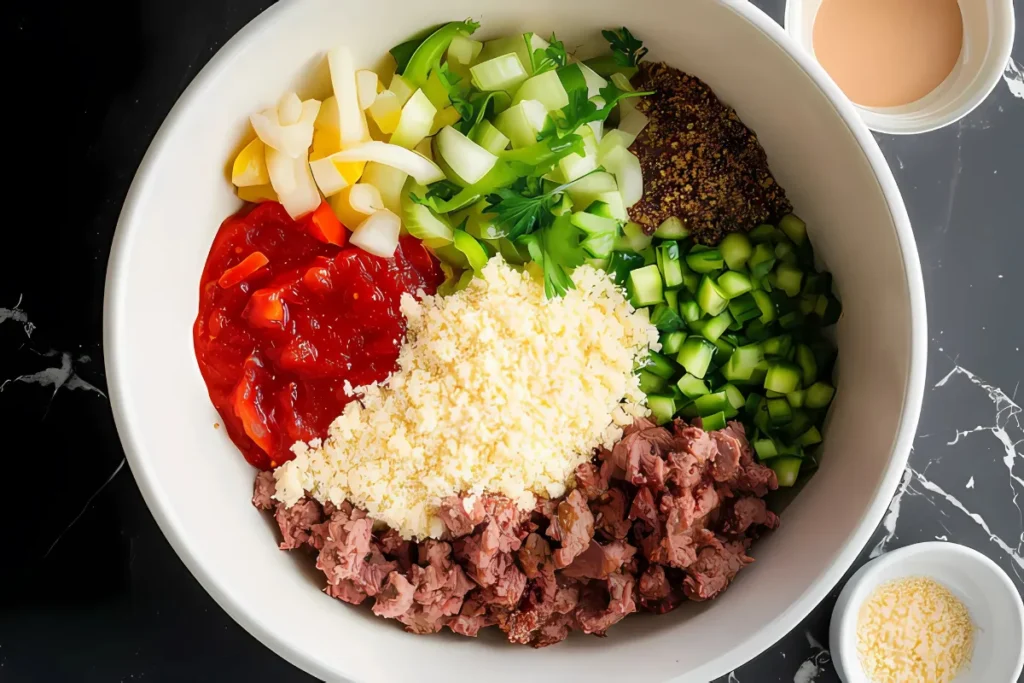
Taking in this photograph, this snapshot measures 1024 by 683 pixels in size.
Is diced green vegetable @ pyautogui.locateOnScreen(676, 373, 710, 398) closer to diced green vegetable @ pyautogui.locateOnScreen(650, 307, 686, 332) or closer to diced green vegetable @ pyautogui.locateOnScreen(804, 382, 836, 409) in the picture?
diced green vegetable @ pyautogui.locateOnScreen(650, 307, 686, 332)

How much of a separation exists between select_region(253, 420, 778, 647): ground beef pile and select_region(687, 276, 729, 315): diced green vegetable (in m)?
0.28

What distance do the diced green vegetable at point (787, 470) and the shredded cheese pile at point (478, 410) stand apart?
0.39 metres

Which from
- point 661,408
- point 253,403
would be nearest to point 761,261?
point 661,408

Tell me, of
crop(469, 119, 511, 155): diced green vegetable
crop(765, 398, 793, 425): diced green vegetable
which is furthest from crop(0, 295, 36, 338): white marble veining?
crop(765, 398, 793, 425): diced green vegetable

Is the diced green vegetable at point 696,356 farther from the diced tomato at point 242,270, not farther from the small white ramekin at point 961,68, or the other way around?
the diced tomato at point 242,270

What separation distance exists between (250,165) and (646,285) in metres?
0.89

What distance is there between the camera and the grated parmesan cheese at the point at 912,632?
194cm

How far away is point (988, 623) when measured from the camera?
6.34ft

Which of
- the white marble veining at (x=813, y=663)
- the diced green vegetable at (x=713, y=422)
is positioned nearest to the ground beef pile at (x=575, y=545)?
the diced green vegetable at (x=713, y=422)

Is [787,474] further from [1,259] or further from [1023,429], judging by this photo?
[1,259]

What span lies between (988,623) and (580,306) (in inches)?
52.5

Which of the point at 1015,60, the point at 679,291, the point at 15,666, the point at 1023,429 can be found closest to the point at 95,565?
the point at 15,666

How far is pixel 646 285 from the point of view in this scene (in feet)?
5.69

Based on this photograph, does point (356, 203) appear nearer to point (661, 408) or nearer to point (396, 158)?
point (396, 158)
